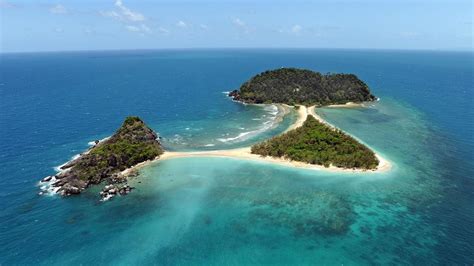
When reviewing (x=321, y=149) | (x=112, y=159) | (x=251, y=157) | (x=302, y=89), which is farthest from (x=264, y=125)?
(x=112, y=159)

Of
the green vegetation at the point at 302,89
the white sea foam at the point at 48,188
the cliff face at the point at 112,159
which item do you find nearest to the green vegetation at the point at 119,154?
the cliff face at the point at 112,159

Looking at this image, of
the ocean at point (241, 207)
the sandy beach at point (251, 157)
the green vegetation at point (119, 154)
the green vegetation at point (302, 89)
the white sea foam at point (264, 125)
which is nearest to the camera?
the ocean at point (241, 207)

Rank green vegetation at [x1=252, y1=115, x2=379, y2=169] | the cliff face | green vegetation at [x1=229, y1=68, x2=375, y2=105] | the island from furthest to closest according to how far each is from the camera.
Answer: green vegetation at [x1=229, y1=68, x2=375, y2=105], green vegetation at [x1=252, y1=115, x2=379, y2=169], the island, the cliff face

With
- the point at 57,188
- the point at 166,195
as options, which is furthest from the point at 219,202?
the point at 57,188

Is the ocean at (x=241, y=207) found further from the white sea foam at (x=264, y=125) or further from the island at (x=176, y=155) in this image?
the island at (x=176, y=155)

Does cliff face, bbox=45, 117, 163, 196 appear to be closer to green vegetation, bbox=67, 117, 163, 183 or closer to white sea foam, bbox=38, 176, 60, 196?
green vegetation, bbox=67, 117, 163, 183

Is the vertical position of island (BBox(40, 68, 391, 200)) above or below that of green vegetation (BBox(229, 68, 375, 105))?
below

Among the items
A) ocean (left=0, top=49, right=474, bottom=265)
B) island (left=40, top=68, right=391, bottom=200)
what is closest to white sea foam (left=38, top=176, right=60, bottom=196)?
island (left=40, top=68, right=391, bottom=200)
